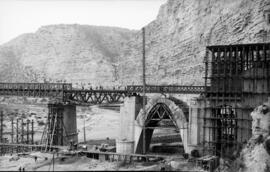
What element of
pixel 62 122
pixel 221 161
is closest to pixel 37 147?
pixel 62 122

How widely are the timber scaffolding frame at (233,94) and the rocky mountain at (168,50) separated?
5263 cm

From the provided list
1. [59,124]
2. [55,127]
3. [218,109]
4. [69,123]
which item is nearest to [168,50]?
[69,123]

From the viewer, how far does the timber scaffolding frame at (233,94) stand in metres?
52.5

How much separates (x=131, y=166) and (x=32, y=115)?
73.6 metres

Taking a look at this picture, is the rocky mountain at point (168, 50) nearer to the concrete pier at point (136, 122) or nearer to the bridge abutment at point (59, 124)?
the concrete pier at point (136, 122)

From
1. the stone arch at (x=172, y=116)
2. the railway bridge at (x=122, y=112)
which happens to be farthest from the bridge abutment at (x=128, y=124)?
the stone arch at (x=172, y=116)

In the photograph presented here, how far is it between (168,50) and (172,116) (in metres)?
87.6

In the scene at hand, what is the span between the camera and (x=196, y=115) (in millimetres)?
56688

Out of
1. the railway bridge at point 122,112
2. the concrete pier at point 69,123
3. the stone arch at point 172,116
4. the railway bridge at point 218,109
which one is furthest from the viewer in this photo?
the concrete pier at point 69,123

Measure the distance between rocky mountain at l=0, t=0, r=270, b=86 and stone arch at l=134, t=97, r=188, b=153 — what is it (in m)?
54.0

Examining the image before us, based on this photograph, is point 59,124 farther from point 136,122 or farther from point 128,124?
point 136,122

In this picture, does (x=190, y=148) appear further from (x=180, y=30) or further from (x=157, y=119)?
(x=180, y=30)

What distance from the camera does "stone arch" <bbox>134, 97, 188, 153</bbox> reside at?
2312 inches

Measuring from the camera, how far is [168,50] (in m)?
147
